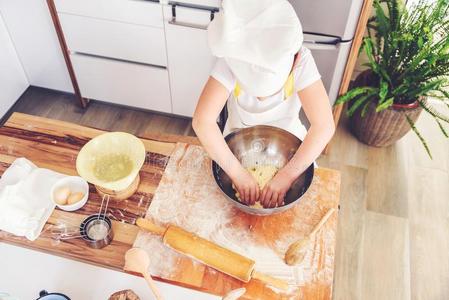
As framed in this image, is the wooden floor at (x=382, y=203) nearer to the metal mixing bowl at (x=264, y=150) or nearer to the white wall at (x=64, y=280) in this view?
the metal mixing bowl at (x=264, y=150)

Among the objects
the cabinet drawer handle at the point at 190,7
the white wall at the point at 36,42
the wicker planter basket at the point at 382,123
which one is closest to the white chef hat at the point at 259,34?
the cabinet drawer handle at the point at 190,7

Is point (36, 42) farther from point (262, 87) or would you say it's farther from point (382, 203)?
point (382, 203)

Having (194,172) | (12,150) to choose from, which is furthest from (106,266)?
(12,150)

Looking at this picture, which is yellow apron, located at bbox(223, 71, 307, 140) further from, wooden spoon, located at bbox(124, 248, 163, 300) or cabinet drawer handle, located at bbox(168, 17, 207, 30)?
wooden spoon, located at bbox(124, 248, 163, 300)

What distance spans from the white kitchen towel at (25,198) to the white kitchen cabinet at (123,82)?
96cm

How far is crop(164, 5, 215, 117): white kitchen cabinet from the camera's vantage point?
5.82ft

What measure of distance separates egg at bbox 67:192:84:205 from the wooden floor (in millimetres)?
1154

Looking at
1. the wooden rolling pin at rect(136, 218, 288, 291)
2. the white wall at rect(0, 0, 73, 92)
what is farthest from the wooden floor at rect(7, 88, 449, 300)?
the wooden rolling pin at rect(136, 218, 288, 291)

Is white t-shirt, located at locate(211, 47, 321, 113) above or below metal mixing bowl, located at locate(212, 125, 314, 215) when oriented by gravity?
above

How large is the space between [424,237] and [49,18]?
2.08 m

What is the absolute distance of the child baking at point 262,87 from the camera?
1.01 metres

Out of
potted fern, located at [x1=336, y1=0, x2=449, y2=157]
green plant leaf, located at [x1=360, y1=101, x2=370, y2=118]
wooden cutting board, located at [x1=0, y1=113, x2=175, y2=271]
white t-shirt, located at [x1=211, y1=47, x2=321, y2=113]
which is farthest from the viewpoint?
green plant leaf, located at [x1=360, y1=101, x2=370, y2=118]

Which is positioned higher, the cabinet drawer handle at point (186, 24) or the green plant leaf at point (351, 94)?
the cabinet drawer handle at point (186, 24)

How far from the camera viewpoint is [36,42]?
83.8 inches
